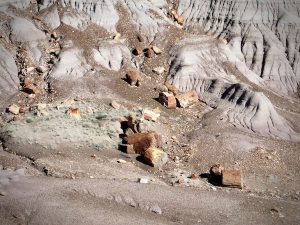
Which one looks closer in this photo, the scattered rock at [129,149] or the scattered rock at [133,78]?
the scattered rock at [129,149]

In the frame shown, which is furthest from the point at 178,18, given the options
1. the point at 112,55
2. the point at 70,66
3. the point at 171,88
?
the point at 70,66

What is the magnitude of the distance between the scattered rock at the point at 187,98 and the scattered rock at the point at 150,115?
8.29ft

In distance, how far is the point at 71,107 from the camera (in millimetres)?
22516

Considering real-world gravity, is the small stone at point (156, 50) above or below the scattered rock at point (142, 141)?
above

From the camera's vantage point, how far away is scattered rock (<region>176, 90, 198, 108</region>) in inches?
1003

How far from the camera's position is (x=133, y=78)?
88.2 feet

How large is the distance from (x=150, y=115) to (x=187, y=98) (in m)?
4.21

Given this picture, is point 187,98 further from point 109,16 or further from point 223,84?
point 109,16

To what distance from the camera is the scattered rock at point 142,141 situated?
65.1 ft

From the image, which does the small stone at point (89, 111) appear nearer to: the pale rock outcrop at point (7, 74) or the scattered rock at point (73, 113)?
the scattered rock at point (73, 113)

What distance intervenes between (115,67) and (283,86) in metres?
15.4

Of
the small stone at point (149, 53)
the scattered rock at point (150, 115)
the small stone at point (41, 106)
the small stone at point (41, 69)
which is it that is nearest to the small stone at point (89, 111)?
the small stone at point (41, 106)

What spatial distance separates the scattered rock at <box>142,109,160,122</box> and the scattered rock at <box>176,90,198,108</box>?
99.5 inches

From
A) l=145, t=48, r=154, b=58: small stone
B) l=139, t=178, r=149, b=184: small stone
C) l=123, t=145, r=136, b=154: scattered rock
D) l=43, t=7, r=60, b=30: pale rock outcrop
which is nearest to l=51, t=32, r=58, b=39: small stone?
l=43, t=7, r=60, b=30: pale rock outcrop
